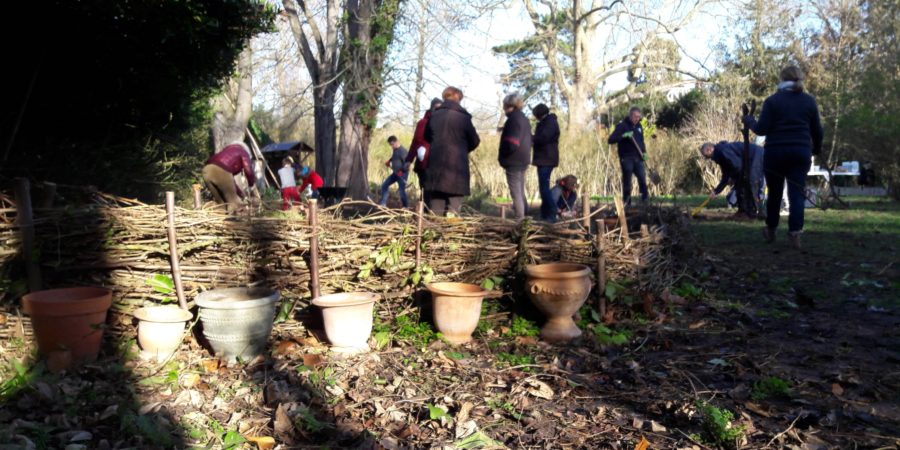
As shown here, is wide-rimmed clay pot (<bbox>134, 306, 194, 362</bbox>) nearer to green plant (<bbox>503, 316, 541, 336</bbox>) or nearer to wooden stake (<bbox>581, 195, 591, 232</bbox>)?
green plant (<bbox>503, 316, 541, 336</bbox>)

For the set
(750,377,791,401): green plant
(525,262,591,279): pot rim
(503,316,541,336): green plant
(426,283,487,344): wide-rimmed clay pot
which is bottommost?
(750,377,791,401): green plant

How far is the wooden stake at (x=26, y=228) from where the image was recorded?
4086mm

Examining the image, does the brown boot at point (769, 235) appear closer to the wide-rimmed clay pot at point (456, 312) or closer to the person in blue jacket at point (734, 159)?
the person in blue jacket at point (734, 159)

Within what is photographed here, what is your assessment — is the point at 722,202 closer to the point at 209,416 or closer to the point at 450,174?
the point at 450,174

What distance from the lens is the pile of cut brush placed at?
4262 millimetres

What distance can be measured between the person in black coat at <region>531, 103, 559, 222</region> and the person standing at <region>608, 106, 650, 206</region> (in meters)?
1.54

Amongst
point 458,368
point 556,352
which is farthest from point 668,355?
point 458,368

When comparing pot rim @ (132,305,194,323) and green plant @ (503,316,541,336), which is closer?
pot rim @ (132,305,194,323)

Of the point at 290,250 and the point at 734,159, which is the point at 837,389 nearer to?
the point at 290,250

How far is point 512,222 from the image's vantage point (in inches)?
199

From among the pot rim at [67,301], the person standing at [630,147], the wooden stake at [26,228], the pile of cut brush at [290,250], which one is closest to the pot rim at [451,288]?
the pile of cut brush at [290,250]

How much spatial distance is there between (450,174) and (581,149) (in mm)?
12744

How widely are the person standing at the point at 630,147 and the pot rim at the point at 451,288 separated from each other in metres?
5.90

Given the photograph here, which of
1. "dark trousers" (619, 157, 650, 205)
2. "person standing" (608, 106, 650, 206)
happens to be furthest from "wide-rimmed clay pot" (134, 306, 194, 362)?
"dark trousers" (619, 157, 650, 205)
